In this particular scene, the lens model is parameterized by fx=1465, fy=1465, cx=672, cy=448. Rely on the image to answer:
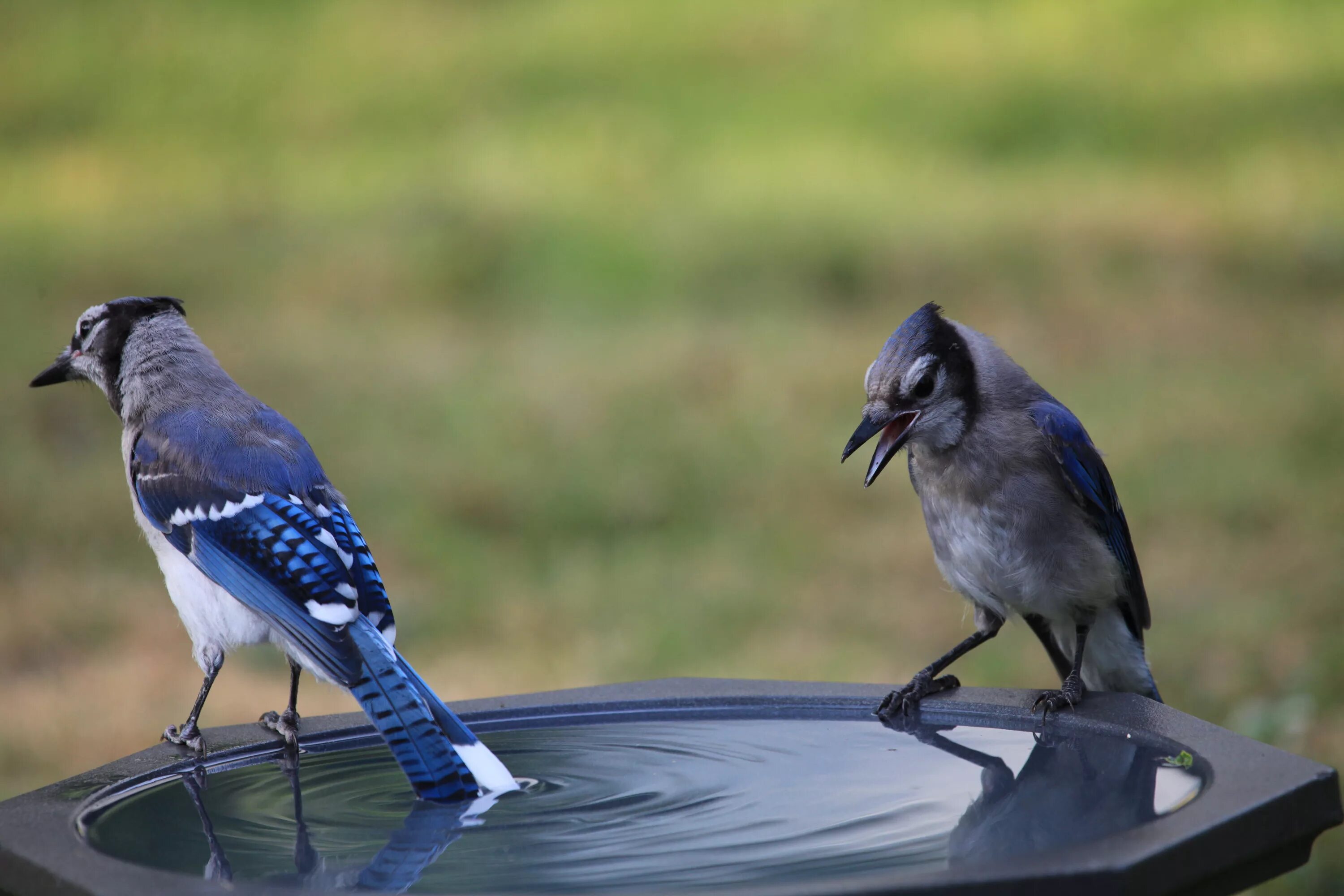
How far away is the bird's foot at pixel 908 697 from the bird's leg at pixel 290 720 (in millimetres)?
961

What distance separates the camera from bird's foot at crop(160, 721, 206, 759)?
234cm

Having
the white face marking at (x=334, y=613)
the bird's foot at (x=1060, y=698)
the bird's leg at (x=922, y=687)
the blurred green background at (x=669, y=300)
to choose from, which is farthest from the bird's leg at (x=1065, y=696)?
the blurred green background at (x=669, y=300)

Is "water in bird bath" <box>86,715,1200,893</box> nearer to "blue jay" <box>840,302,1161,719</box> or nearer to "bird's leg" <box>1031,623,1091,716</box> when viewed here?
"bird's leg" <box>1031,623,1091,716</box>

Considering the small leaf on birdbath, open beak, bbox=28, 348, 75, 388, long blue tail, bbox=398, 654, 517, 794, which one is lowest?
the small leaf on birdbath

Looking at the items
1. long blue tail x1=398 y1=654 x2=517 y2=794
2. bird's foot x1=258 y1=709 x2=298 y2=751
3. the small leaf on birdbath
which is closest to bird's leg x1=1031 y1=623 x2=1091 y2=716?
the small leaf on birdbath

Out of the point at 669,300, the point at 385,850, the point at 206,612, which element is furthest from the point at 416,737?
the point at 669,300

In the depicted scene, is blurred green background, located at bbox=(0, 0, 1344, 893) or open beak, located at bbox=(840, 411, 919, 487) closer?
open beak, located at bbox=(840, 411, 919, 487)

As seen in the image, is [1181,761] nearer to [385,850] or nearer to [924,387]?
[924,387]

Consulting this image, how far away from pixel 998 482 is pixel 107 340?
1.76m

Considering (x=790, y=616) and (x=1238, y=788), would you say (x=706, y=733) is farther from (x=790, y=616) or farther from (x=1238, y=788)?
(x=790, y=616)

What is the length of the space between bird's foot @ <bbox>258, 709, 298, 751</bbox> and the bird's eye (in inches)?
45.9

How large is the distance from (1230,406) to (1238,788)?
256 inches

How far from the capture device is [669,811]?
2002 mm

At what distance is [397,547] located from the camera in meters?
6.62
